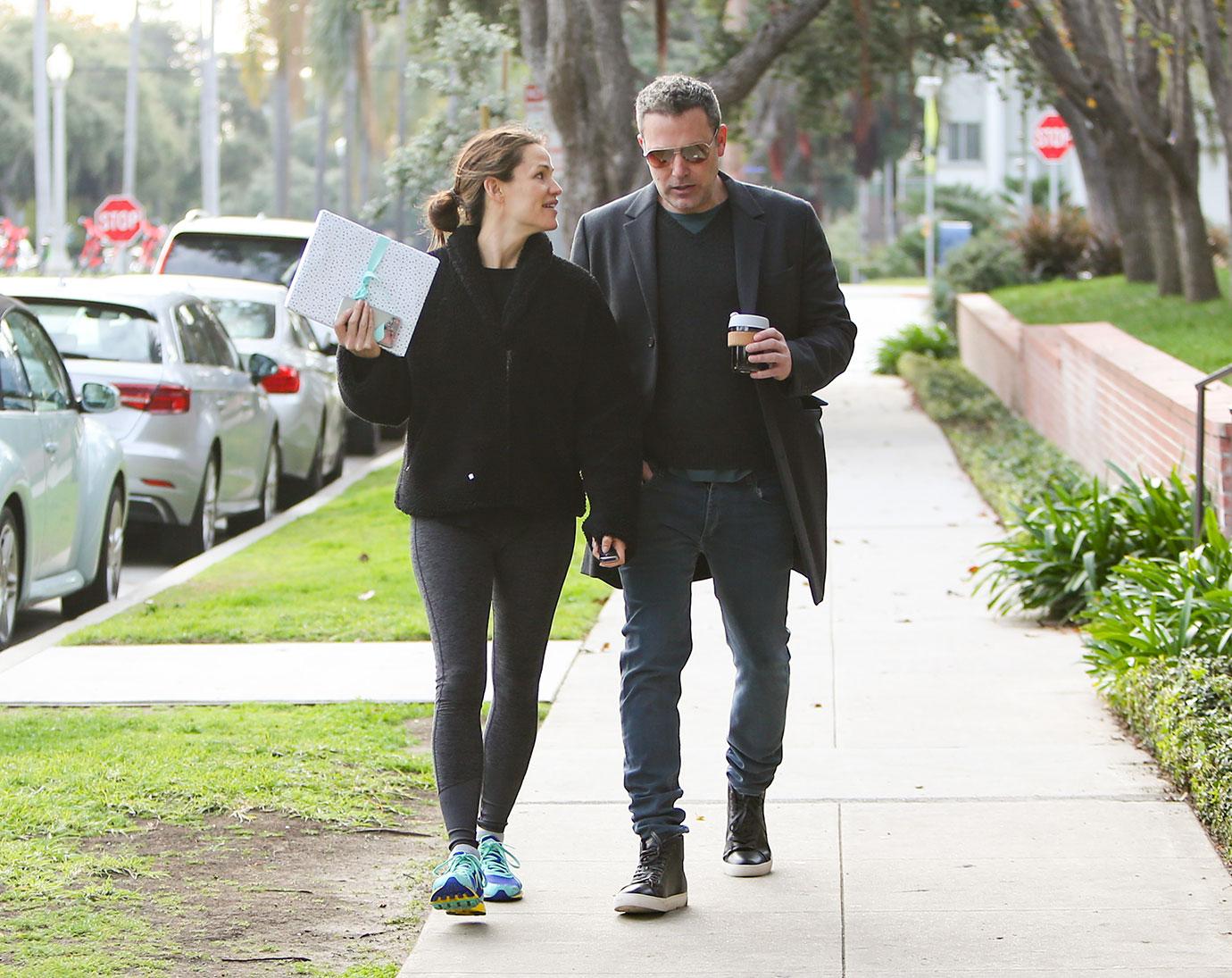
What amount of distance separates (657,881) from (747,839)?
17.7 inches

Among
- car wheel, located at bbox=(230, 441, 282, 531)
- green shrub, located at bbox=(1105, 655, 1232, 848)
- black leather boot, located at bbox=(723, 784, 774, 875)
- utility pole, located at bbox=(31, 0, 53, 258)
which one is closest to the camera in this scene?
black leather boot, located at bbox=(723, 784, 774, 875)

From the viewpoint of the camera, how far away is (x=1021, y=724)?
23.3 ft

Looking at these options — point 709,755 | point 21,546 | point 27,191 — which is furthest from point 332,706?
point 27,191

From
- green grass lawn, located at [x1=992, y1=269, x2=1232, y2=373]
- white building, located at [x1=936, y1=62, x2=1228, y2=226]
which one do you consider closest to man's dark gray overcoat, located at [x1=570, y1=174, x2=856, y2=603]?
green grass lawn, located at [x1=992, y1=269, x2=1232, y2=373]

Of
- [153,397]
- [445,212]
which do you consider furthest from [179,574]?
[445,212]

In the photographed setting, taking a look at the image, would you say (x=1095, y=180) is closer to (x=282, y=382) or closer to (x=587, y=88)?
(x=587, y=88)

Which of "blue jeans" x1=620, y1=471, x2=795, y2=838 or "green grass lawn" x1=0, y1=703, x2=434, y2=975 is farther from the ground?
"blue jeans" x1=620, y1=471, x2=795, y2=838

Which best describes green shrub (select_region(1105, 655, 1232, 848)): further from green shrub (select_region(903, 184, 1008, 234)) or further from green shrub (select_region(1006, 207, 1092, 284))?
green shrub (select_region(903, 184, 1008, 234))

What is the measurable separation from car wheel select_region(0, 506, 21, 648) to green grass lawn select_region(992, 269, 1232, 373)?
22.9 feet

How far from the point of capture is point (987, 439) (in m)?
16.6

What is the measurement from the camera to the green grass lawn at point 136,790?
4.76 meters

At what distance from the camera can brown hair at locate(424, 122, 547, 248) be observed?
4.91 m

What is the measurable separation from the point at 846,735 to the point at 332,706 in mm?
1912

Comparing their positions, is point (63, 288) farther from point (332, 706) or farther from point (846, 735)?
point (846, 735)
